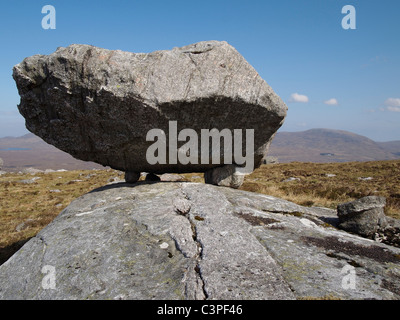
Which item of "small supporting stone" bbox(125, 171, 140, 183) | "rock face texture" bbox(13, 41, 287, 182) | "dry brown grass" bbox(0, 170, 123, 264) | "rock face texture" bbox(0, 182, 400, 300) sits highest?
"rock face texture" bbox(13, 41, 287, 182)

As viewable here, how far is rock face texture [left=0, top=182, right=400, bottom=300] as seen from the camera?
6.23 meters

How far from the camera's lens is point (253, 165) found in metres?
14.7

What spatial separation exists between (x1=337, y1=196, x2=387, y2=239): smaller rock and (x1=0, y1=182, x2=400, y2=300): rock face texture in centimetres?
103

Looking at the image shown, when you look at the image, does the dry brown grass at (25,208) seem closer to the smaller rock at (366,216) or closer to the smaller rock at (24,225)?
the smaller rock at (24,225)

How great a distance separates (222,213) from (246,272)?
3602 mm

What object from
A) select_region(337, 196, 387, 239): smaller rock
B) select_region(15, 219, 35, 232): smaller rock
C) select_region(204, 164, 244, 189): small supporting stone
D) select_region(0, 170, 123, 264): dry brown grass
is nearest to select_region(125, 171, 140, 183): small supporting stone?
select_region(204, 164, 244, 189): small supporting stone

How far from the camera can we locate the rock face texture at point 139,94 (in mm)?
10805

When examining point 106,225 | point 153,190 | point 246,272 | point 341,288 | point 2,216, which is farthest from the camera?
point 2,216

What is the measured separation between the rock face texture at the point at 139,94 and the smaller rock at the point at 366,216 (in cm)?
502

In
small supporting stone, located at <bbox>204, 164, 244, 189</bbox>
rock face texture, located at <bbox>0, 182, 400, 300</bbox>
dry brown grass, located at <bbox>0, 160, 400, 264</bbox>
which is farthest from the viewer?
dry brown grass, located at <bbox>0, 160, 400, 264</bbox>

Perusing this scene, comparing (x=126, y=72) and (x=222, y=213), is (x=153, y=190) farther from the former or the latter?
(x=126, y=72)

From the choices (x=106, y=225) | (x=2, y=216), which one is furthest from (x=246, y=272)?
(x=2, y=216)

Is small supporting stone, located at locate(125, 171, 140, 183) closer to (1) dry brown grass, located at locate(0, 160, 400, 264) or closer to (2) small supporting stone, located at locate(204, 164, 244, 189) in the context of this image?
(2) small supporting stone, located at locate(204, 164, 244, 189)

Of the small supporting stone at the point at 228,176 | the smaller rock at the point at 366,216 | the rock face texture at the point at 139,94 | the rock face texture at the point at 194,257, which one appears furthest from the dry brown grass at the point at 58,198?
the rock face texture at the point at 139,94
